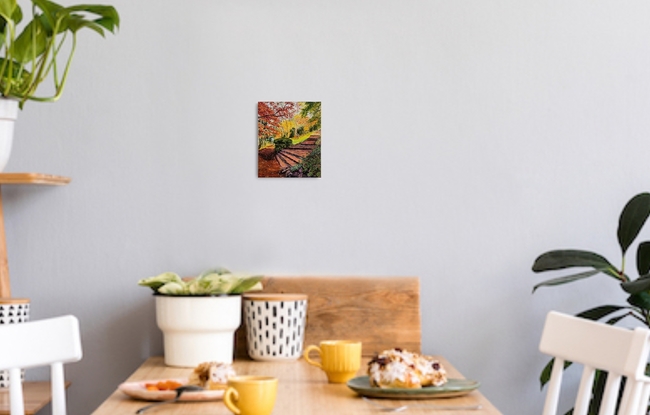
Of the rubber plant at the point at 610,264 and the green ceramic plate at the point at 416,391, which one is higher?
the rubber plant at the point at 610,264

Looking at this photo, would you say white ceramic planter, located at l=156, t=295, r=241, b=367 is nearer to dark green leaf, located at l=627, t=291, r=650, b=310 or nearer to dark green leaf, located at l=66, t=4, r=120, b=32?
dark green leaf, located at l=66, t=4, r=120, b=32

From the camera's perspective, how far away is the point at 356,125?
221cm

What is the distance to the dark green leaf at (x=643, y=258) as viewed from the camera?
2033 millimetres

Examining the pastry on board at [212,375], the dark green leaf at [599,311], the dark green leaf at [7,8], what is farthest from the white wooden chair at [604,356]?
the dark green leaf at [7,8]

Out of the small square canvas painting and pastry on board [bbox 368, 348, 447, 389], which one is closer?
pastry on board [bbox 368, 348, 447, 389]

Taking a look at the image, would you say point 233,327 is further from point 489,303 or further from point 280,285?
point 489,303

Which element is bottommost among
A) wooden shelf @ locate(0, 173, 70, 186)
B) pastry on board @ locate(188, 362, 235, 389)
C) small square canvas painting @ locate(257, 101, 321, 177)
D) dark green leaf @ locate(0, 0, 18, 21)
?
pastry on board @ locate(188, 362, 235, 389)

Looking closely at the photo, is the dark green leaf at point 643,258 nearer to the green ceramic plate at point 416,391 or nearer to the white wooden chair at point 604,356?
the white wooden chair at point 604,356

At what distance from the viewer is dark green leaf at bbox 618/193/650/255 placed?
6.52 feet

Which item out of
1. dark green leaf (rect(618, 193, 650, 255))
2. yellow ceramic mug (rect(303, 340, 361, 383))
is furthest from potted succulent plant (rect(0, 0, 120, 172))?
dark green leaf (rect(618, 193, 650, 255))

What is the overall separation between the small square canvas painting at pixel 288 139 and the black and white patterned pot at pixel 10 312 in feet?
2.27

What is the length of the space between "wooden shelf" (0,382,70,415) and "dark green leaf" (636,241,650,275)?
150 centimetres

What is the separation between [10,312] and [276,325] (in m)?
0.66

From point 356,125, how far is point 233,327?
66cm
